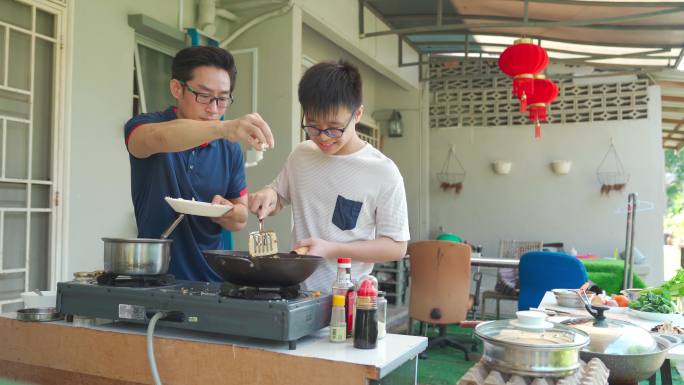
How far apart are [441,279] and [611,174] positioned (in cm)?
505

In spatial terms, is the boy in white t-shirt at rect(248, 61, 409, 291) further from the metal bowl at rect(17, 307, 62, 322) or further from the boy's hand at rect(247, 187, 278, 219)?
the metal bowl at rect(17, 307, 62, 322)

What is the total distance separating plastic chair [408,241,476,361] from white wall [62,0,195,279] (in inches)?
99.5

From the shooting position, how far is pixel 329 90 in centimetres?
173

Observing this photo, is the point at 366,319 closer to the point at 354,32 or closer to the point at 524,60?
the point at 524,60

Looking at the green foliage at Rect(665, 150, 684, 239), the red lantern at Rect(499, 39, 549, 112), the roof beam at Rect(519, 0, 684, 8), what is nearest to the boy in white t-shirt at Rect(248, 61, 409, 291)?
the red lantern at Rect(499, 39, 549, 112)

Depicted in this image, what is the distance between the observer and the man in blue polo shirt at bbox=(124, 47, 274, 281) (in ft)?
6.32

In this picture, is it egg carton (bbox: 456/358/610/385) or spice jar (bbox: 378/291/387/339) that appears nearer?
egg carton (bbox: 456/358/610/385)

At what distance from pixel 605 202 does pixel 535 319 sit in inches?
329

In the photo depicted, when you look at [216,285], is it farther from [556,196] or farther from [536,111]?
[556,196]

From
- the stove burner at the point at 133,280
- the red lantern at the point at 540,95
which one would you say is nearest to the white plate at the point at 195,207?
the stove burner at the point at 133,280

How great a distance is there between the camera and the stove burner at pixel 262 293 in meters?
1.45

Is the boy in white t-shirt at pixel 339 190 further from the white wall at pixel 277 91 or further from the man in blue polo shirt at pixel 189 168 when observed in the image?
the white wall at pixel 277 91

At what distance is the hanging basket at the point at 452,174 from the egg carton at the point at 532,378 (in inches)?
335

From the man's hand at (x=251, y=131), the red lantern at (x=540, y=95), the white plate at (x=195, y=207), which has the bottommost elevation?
the white plate at (x=195, y=207)
